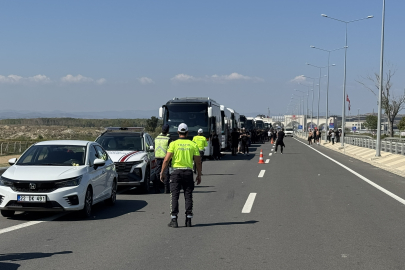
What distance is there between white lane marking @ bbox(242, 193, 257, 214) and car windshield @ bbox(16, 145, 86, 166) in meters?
3.32

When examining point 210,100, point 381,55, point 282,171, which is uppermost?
point 381,55

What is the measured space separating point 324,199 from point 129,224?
5.38 meters

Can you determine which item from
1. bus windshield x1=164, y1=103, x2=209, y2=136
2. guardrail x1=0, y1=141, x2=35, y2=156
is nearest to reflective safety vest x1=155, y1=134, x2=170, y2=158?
bus windshield x1=164, y1=103, x2=209, y2=136

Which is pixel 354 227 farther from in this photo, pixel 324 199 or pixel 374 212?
pixel 324 199

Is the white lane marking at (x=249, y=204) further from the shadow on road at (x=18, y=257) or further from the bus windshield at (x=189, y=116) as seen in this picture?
the bus windshield at (x=189, y=116)

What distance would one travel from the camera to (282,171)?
21.8 metres

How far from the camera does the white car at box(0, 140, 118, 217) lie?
9.50m

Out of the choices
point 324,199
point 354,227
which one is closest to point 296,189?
point 324,199

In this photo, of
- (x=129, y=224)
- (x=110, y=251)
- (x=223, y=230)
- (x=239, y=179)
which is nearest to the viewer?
(x=110, y=251)

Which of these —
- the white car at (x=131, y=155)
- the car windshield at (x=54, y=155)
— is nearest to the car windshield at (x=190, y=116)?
the white car at (x=131, y=155)

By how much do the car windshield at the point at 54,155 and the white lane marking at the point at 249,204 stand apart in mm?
3320

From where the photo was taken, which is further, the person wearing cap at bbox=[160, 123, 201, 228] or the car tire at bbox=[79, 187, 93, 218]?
the car tire at bbox=[79, 187, 93, 218]

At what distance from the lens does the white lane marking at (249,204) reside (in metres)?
11.0

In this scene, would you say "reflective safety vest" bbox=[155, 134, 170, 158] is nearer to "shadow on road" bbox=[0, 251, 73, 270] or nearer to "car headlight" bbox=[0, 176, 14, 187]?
"car headlight" bbox=[0, 176, 14, 187]
